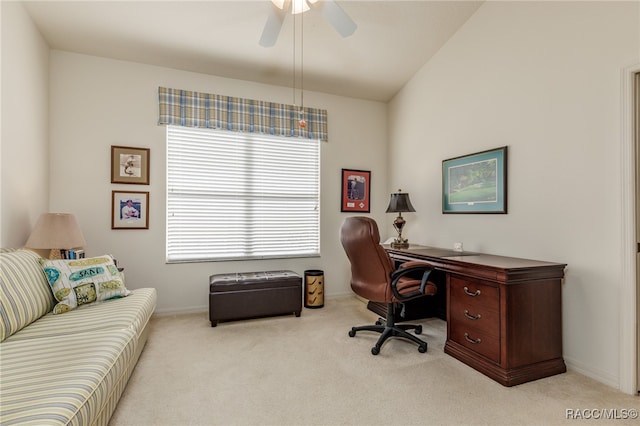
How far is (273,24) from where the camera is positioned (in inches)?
90.9

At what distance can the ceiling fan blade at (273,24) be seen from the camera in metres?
2.24

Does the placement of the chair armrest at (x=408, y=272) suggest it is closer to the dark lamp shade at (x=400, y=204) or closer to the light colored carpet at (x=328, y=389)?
the light colored carpet at (x=328, y=389)

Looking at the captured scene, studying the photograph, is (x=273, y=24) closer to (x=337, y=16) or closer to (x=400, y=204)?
(x=337, y=16)

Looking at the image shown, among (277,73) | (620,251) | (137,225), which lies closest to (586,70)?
(620,251)

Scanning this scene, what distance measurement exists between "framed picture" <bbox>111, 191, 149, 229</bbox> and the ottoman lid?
0.99 metres

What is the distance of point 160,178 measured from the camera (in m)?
3.44

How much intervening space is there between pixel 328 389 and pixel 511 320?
4.30ft

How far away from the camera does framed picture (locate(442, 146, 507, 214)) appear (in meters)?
2.81

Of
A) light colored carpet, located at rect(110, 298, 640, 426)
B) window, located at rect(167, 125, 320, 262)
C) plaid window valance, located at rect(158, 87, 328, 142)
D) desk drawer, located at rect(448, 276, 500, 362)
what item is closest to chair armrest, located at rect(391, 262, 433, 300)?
desk drawer, located at rect(448, 276, 500, 362)

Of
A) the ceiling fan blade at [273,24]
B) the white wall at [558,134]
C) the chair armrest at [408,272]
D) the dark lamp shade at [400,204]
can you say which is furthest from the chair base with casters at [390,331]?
the ceiling fan blade at [273,24]

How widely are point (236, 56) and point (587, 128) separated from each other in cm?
324

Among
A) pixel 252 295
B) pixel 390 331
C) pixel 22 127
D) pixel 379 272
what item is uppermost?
pixel 22 127

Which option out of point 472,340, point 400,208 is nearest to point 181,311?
point 400,208

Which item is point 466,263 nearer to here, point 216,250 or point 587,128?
point 587,128
